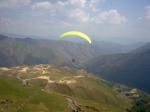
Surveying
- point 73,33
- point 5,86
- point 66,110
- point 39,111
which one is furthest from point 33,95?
point 73,33

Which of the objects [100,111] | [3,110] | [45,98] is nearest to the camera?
[3,110]

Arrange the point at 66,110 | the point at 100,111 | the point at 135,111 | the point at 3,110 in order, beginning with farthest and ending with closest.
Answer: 1. the point at 135,111
2. the point at 100,111
3. the point at 66,110
4. the point at 3,110

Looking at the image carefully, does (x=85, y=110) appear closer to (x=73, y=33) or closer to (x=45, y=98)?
(x=45, y=98)

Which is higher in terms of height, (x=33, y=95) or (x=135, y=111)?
(x=33, y=95)

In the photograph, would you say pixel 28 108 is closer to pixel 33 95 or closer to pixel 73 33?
pixel 33 95

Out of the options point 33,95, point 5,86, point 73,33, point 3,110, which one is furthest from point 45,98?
point 73,33

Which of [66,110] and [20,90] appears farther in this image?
[20,90]

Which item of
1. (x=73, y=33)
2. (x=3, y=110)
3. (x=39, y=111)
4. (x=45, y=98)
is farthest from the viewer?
(x=45, y=98)

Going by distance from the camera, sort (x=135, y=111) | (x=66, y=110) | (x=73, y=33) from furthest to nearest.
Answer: (x=135, y=111)
(x=66, y=110)
(x=73, y=33)

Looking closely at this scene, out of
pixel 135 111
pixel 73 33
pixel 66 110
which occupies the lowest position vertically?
pixel 135 111
